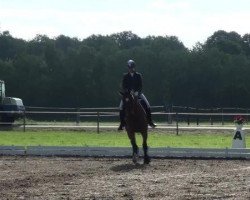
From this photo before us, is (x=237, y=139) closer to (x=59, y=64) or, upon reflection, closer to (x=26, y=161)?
(x=26, y=161)

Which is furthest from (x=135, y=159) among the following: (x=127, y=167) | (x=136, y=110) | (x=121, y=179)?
(x=121, y=179)

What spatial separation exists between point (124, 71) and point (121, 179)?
56929 mm

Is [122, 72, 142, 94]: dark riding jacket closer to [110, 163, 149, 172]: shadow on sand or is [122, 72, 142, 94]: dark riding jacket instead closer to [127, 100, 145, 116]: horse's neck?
[127, 100, 145, 116]: horse's neck

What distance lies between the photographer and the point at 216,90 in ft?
211

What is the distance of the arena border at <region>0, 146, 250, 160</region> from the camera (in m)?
18.8

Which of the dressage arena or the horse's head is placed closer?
the dressage arena

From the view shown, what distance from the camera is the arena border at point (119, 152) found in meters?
18.8

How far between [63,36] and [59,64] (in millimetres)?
55940

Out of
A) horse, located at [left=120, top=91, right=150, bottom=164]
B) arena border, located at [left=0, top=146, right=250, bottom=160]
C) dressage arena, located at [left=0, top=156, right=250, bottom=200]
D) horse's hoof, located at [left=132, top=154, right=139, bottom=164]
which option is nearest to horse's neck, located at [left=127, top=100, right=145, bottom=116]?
horse, located at [left=120, top=91, right=150, bottom=164]

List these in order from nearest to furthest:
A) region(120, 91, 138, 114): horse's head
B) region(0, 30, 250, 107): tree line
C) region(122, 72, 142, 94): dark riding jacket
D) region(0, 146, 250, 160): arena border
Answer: region(120, 91, 138, 114): horse's head < region(122, 72, 142, 94): dark riding jacket < region(0, 146, 250, 160): arena border < region(0, 30, 250, 107): tree line

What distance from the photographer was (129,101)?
17.1m

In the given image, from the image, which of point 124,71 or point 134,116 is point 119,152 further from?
point 124,71

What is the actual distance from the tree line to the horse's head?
44.8 metres

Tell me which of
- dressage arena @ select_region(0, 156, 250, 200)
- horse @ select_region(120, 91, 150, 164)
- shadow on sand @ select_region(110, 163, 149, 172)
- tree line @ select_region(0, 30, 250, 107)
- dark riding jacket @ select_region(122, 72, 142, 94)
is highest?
tree line @ select_region(0, 30, 250, 107)
